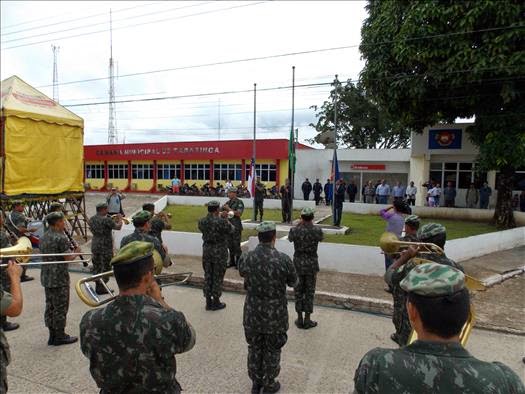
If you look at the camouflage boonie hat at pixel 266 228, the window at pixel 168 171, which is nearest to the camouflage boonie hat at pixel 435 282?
the camouflage boonie hat at pixel 266 228

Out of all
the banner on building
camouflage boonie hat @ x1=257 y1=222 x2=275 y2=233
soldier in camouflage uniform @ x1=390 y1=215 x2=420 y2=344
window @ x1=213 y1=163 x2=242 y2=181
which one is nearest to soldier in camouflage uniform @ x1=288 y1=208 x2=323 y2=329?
soldier in camouflage uniform @ x1=390 y1=215 x2=420 y2=344

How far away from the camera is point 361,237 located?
37.6 feet

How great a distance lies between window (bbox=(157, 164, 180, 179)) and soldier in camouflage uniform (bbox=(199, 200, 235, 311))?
82.9ft

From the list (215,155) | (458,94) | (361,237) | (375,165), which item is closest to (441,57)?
(458,94)

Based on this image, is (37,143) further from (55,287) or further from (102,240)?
(55,287)

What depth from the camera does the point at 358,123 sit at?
112 feet

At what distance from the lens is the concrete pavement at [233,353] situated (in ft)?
13.0

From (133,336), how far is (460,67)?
12.4m

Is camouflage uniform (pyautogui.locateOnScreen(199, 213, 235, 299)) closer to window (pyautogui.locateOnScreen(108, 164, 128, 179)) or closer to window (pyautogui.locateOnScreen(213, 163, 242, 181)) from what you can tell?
window (pyautogui.locateOnScreen(213, 163, 242, 181))

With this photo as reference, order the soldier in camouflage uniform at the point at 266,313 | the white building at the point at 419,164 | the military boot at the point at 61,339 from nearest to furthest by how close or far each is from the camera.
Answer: the soldier in camouflage uniform at the point at 266,313, the military boot at the point at 61,339, the white building at the point at 419,164

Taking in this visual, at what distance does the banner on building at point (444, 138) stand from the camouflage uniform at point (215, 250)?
15371 millimetres

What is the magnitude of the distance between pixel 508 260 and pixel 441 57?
6392 millimetres

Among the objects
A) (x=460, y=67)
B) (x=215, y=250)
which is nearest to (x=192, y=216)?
(x=215, y=250)

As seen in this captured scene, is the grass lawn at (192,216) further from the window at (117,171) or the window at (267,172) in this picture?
the window at (117,171)
